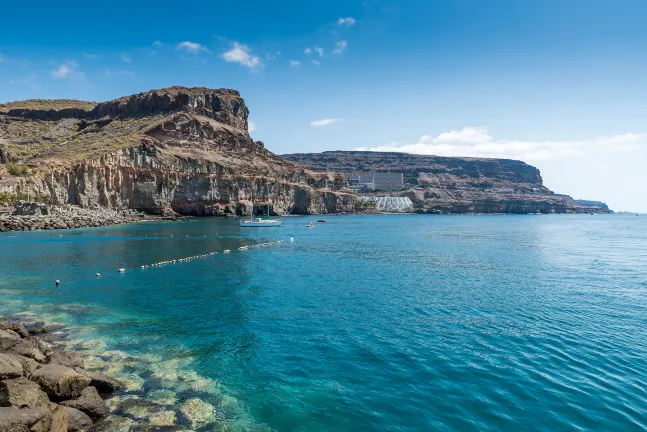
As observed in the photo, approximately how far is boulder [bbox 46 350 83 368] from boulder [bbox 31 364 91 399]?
2.10 meters

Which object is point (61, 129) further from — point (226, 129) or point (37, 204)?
point (37, 204)

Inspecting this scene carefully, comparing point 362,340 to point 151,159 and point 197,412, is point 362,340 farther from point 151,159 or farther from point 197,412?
point 151,159

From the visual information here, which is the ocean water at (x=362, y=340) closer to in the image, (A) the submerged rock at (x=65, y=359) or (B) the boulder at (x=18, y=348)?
(A) the submerged rock at (x=65, y=359)

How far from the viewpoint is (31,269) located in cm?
4106

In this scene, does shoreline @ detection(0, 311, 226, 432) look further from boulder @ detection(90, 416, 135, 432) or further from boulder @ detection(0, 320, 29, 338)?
boulder @ detection(0, 320, 29, 338)

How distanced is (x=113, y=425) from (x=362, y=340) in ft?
39.1

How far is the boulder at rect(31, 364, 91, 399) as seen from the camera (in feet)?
43.6

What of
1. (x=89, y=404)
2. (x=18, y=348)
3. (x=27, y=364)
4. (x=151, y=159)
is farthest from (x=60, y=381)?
(x=151, y=159)

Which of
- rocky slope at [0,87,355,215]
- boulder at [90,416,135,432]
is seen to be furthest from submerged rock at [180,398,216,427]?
rocky slope at [0,87,355,215]

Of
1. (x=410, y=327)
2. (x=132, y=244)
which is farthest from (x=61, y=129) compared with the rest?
(x=410, y=327)

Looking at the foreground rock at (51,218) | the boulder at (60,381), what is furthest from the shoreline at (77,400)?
the foreground rock at (51,218)

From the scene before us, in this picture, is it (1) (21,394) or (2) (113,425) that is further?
(2) (113,425)

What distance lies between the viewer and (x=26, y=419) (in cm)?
1045

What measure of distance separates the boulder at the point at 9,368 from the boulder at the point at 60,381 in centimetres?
68
